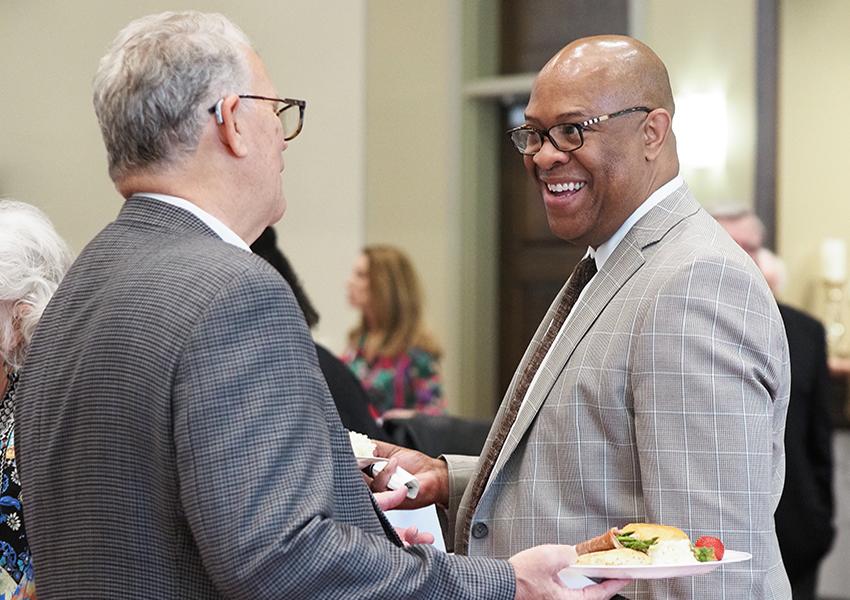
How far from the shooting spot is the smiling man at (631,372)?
6.07 feet

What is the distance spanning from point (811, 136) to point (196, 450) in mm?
5217

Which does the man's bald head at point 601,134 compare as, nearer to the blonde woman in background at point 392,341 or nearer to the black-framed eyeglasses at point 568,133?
the black-framed eyeglasses at point 568,133

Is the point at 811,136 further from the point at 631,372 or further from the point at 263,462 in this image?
the point at 263,462

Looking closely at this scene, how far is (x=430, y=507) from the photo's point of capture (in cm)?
235

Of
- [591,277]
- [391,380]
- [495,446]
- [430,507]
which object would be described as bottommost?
[391,380]

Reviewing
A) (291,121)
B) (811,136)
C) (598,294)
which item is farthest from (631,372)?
(811,136)

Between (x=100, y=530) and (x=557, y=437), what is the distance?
0.78m

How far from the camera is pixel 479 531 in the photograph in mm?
2129

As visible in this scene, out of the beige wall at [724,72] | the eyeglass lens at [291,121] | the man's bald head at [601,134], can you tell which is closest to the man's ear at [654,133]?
the man's bald head at [601,134]

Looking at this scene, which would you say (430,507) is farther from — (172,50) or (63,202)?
(63,202)

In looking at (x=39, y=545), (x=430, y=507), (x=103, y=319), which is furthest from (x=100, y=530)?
(x=430, y=507)

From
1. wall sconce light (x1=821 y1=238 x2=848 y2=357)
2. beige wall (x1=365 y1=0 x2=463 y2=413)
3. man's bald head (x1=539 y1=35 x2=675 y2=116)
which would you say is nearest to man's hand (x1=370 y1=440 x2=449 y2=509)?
man's bald head (x1=539 y1=35 x2=675 y2=116)

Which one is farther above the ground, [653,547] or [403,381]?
[653,547]

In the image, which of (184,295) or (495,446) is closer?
(184,295)
